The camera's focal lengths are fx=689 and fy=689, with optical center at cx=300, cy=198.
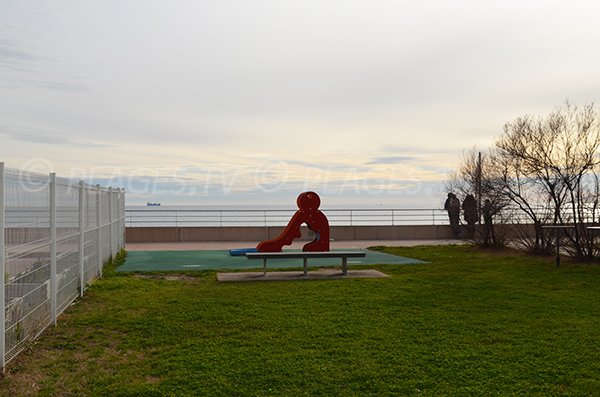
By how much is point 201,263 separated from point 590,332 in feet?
36.0

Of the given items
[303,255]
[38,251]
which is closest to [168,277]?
[303,255]

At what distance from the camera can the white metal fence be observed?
21.4 feet

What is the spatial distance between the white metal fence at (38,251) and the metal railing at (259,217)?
49.7 ft

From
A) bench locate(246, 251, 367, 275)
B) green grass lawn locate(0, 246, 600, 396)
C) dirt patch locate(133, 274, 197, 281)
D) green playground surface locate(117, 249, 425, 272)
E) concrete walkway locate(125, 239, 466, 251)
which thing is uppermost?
bench locate(246, 251, 367, 275)

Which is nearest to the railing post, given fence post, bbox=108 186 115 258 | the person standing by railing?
fence post, bbox=108 186 115 258

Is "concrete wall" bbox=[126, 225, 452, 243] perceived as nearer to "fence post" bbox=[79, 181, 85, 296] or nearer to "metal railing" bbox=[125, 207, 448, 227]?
"metal railing" bbox=[125, 207, 448, 227]

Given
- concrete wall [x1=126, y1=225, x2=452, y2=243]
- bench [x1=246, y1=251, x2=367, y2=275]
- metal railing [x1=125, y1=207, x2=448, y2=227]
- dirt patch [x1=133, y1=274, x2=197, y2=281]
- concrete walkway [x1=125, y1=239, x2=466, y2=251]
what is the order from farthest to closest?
metal railing [x1=125, y1=207, x2=448, y2=227]
concrete wall [x1=126, y1=225, x2=452, y2=243]
concrete walkway [x1=125, y1=239, x2=466, y2=251]
bench [x1=246, y1=251, x2=367, y2=275]
dirt patch [x1=133, y1=274, x2=197, y2=281]

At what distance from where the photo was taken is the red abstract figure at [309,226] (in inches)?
609

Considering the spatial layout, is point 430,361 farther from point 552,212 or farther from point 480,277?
point 552,212

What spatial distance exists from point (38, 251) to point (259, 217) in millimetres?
20632

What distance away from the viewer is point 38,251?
7.85 meters

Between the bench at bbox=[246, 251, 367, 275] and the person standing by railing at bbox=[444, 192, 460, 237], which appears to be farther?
the person standing by railing at bbox=[444, 192, 460, 237]

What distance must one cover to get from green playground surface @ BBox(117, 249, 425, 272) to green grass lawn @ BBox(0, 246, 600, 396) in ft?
11.8

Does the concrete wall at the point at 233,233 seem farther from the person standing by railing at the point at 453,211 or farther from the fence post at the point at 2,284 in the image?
the fence post at the point at 2,284
